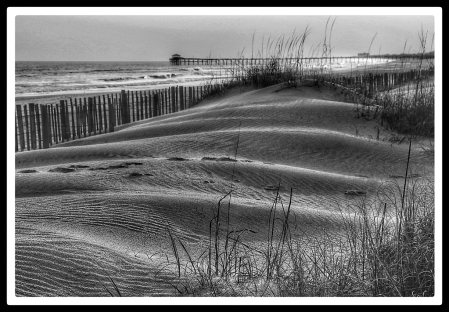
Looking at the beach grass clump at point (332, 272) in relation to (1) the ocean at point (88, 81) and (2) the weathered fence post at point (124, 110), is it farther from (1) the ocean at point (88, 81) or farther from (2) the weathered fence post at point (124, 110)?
(1) the ocean at point (88, 81)

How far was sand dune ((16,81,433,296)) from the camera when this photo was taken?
222 cm

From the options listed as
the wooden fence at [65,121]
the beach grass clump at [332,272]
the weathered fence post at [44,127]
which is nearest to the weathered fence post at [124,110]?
the wooden fence at [65,121]

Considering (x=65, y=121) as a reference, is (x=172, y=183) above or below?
below

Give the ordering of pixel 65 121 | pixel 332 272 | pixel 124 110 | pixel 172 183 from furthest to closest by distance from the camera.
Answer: pixel 124 110, pixel 65 121, pixel 172 183, pixel 332 272

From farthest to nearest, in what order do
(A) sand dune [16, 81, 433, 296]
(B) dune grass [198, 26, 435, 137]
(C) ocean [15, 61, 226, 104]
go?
(C) ocean [15, 61, 226, 104] < (B) dune grass [198, 26, 435, 137] < (A) sand dune [16, 81, 433, 296]

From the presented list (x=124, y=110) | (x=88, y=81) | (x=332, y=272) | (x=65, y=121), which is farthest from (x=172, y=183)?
(x=88, y=81)

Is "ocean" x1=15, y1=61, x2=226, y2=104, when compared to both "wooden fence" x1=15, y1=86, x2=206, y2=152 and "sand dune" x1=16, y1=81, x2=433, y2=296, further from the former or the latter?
"sand dune" x1=16, y1=81, x2=433, y2=296

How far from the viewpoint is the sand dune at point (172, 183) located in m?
2.22

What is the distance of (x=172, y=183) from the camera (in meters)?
3.62

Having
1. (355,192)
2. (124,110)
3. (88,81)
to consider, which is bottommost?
(355,192)

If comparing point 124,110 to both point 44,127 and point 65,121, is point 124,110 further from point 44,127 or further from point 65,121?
point 44,127

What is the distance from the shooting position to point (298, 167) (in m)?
4.51

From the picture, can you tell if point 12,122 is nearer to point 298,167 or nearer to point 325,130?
point 298,167

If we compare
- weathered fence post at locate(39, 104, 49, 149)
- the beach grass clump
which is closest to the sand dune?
the beach grass clump
